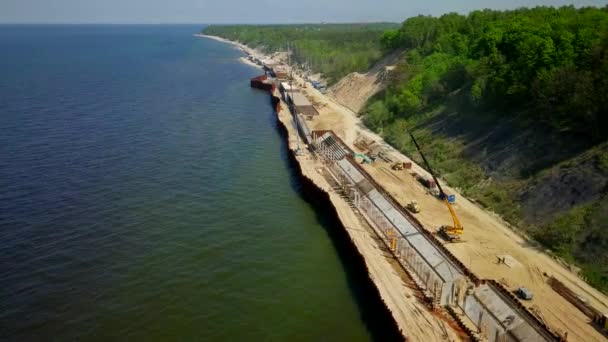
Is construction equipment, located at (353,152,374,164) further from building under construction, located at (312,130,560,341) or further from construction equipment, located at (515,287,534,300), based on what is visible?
construction equipment, located at (515,287,534,300)

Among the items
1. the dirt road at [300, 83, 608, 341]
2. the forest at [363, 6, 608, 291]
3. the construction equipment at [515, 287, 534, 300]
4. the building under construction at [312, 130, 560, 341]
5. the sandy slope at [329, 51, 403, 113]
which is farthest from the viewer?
the sandy slope at [329, 51, 403, 113]

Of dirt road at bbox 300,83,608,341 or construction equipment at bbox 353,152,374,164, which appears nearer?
dirt road at bbox 300,83,608,341

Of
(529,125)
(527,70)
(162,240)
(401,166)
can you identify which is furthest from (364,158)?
(162,240)

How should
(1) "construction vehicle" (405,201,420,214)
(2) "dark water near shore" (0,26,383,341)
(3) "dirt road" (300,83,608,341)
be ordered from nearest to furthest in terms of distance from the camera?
(3) "dirt road" (300,83,608,341), (2) "dark water near shore" (0,26,383,341), (1) "construction vehicle" (405,201,420,214)

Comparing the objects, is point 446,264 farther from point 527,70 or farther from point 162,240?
point 527,70

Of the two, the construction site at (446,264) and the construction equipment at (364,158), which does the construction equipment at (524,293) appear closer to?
the construction site at (446,264)

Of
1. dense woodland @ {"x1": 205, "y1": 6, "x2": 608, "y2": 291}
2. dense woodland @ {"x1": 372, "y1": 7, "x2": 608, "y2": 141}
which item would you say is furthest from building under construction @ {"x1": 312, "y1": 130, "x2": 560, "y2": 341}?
dense woodland @ {"x1": 372, "y1": 7, "x2": 608, "y2": 141}

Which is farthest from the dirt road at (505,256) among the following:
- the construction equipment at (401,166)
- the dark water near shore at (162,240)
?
the dark water near shore at (162,240)
